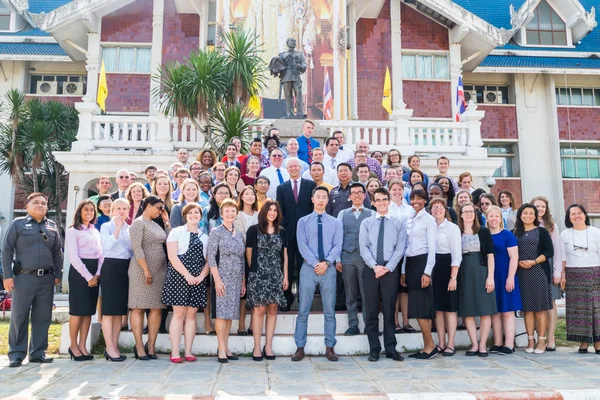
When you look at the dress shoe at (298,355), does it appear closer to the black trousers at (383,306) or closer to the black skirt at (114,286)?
the black trousers at (383,306)

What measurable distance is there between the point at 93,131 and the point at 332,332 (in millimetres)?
9104

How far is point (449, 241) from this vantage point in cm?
602

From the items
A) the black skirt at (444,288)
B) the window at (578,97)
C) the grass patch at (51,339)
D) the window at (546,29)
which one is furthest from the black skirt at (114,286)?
the window at (546,29)

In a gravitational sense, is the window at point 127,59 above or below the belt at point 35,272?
above

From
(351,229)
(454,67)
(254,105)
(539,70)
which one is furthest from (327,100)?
(351,229)

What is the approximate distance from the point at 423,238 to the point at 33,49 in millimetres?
17944

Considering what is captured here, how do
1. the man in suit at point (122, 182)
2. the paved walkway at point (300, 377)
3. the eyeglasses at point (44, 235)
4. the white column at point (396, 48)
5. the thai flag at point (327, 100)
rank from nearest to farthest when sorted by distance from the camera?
the paved walkway at point (300, 377) < the eyeglasses at point (44, 235) < the man in suit at point (122, 182) < the thai flag at point (327, 100) < the white column at point (396, 48)

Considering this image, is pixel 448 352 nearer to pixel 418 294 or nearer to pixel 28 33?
pixel 418 294

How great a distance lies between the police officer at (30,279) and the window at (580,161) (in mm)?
19600

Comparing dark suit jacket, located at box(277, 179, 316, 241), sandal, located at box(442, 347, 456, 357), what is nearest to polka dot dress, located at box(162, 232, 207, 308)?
dark suit jacket, located at box(277, 179, 316, 241)

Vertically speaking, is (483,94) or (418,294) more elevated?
(483,94)

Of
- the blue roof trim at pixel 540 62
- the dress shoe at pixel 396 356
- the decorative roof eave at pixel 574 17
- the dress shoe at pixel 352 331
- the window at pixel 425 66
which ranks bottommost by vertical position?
the dress shoe at pixel 396 356

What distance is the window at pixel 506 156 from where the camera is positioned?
2012cm

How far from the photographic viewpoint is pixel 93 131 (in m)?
12.4
